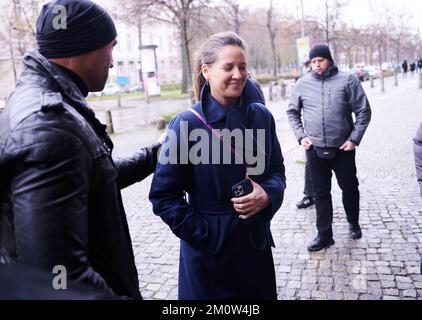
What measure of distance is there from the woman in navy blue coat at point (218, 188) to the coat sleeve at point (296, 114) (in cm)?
244

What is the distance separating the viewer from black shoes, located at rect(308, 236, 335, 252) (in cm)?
436

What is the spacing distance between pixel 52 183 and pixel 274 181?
1.40 m

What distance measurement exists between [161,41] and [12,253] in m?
72.9

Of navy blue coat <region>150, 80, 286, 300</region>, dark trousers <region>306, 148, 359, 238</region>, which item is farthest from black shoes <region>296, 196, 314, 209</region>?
navy blue coat <region>150, 80, 286, 300</region>

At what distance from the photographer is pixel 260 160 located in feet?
7.63

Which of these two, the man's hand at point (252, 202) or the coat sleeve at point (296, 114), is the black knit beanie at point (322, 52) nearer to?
the coat sleeve at point (296, 114)

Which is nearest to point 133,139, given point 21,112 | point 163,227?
point 163,227

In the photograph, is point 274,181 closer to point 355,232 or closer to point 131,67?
point 355,232

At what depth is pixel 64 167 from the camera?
4.09ft

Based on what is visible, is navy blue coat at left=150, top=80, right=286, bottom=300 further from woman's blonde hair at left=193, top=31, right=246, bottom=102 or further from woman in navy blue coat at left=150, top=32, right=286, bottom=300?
woman's blonde hair at left=193, top=31, right=246, bottom=102

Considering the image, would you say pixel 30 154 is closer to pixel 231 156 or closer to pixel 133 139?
pixel 231 156

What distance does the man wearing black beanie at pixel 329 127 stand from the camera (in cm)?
427

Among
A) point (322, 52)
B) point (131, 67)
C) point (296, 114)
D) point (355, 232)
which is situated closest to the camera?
point (322, 52)

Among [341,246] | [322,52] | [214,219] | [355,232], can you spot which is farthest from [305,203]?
[214,219]
